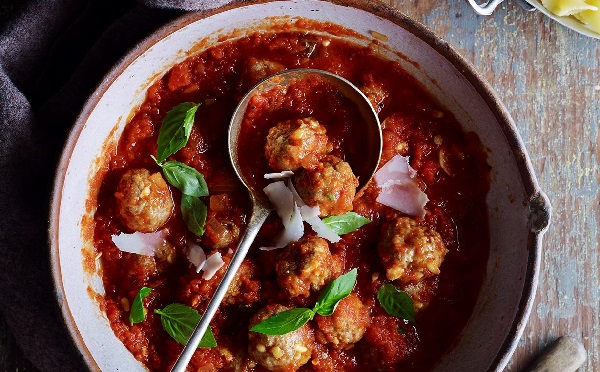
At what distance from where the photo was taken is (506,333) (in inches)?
159

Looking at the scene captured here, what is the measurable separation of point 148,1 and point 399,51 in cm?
154

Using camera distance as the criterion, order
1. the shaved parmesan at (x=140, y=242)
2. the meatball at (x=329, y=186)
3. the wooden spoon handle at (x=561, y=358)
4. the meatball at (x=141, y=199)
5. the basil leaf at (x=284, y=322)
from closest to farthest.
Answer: the basil leaf at (x=284, y=322), the meatball at (x=329, y=186), the meatball at (x=141, y=199), the shaved parmesan at (x=140, y=242), the wooden spoon handle at (x=561, y=358)

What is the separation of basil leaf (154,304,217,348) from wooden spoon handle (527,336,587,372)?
218 cm

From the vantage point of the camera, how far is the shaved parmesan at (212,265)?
4051mm

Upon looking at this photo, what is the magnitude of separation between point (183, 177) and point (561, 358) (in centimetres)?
277

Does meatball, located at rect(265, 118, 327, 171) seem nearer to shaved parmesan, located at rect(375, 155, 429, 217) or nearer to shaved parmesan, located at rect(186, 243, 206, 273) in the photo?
shaved parmesan, located at rect(375, 155, 429, 217)

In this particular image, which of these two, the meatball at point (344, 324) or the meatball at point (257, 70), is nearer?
the meatball at point (344, 324)

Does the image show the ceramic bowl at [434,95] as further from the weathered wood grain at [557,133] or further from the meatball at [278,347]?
the meatball at [278,347]

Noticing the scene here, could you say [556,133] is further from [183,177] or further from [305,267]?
[183,177]

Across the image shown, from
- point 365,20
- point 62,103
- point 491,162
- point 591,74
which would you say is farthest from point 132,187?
point 591,74

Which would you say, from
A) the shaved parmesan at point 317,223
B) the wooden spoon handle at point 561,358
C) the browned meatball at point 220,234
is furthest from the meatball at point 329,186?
the wooden spoon handle at point 561,358

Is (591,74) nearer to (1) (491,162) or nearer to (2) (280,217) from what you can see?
(1) (491,162)

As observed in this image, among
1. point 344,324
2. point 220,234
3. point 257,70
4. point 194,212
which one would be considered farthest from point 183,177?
point 344,324

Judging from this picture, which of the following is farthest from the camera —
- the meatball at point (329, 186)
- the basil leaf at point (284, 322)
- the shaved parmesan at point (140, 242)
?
the shaved parmesan at point (140, 242)
